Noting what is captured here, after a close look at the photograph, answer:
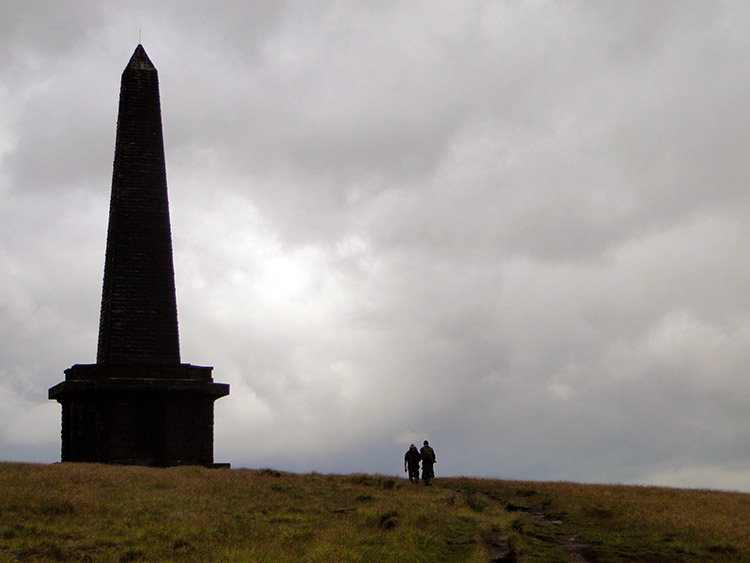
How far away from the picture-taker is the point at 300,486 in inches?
1130

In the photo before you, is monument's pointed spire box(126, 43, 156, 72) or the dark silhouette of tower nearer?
the dark silhouette of tower

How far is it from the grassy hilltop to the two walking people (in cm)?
106

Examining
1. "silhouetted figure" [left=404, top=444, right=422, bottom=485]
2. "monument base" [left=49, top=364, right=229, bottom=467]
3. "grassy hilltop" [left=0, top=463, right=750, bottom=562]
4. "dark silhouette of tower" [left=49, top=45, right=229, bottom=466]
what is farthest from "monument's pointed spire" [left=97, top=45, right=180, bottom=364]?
"silhouetted figure" [left=404, top=444, right=422, bottom=485]

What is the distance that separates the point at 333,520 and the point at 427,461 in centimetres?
917

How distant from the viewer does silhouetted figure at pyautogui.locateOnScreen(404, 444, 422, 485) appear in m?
32.1

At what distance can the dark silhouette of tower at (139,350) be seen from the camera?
3409cm

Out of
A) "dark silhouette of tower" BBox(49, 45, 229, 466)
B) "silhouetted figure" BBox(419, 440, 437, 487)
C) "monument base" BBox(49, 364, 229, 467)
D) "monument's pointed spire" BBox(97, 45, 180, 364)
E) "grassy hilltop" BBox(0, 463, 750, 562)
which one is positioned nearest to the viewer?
"grassy hilltop" BBox(0, 463, 750, 562)

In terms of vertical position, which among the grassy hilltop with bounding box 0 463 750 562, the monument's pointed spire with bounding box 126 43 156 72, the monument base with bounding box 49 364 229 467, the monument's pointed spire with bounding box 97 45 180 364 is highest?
the monument's pointed spire with bounding box 126 43 156 72

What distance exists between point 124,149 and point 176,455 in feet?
→ 39.3

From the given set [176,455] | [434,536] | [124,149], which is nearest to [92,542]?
[434,536]

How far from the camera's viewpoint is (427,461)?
31500mm

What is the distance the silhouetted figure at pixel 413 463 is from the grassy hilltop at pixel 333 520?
1.45 meters

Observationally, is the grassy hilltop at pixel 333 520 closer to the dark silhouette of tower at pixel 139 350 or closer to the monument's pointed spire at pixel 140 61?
the dark silhouette of tower at pixel 139 350

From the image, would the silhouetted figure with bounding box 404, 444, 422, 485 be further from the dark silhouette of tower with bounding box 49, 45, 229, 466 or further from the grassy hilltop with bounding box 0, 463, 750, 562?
the dark silhouette of tower with bounding box 49, 45, 229, 466
